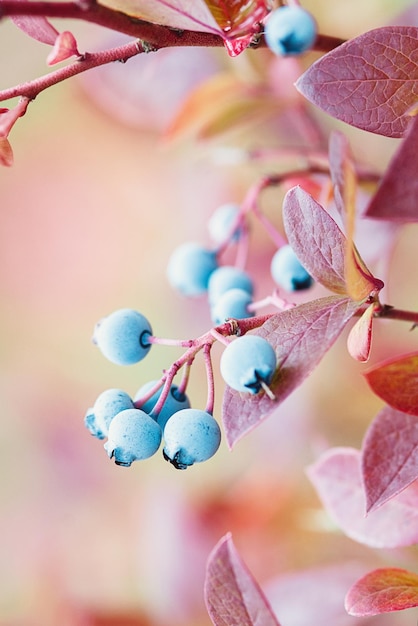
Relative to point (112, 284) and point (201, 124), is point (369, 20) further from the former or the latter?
point (112, 284)

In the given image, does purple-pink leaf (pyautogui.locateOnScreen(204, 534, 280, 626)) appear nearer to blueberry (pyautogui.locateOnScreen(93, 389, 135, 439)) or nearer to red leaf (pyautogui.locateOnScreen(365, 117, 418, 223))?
blueberry (pyautogui.locateOnScreen(93, 389, 135, 439))

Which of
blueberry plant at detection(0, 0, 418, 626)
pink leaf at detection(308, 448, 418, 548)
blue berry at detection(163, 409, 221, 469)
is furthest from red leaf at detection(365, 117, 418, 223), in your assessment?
pink leaf at detection(308, 448, 418, 548)

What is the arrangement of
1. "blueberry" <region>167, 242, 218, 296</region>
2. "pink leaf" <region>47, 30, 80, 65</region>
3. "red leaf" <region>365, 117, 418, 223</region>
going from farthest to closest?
"blueberry" <region>167, 242, 218, 296</region> → "pink leaf" <region>47, 30, 80, 65</region> → "red leaf" <region>365, 117, 418, 223</region>

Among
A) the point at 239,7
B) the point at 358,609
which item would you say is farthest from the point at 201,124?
the point at 358,609

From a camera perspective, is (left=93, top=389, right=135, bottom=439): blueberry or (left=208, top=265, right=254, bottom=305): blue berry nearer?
(left=93, top=389, right=135, bottom=439): blueberry

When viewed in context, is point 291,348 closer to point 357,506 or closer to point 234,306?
point 234,306

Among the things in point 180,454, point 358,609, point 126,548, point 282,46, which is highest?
point 282,46

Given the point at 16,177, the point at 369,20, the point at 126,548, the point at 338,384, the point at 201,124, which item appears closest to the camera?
the point at 201,124
